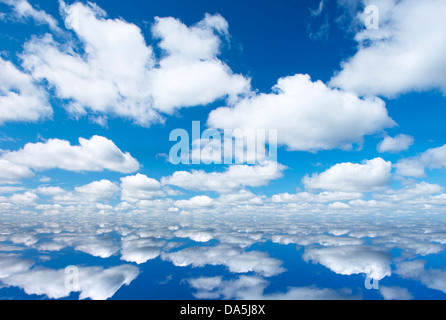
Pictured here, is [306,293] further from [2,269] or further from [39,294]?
[2,269]

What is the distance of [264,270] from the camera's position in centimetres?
5688

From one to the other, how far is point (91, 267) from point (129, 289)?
26838 mm

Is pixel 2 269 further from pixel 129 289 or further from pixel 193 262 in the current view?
pixel 193 262

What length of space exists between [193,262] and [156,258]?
16702 millimetres

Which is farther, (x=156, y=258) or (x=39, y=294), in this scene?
(x=156, y=258)

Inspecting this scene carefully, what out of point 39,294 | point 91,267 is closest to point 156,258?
point 91,267

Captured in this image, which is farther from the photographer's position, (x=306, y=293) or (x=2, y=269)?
(x=2, y=269)

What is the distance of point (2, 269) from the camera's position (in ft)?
182
